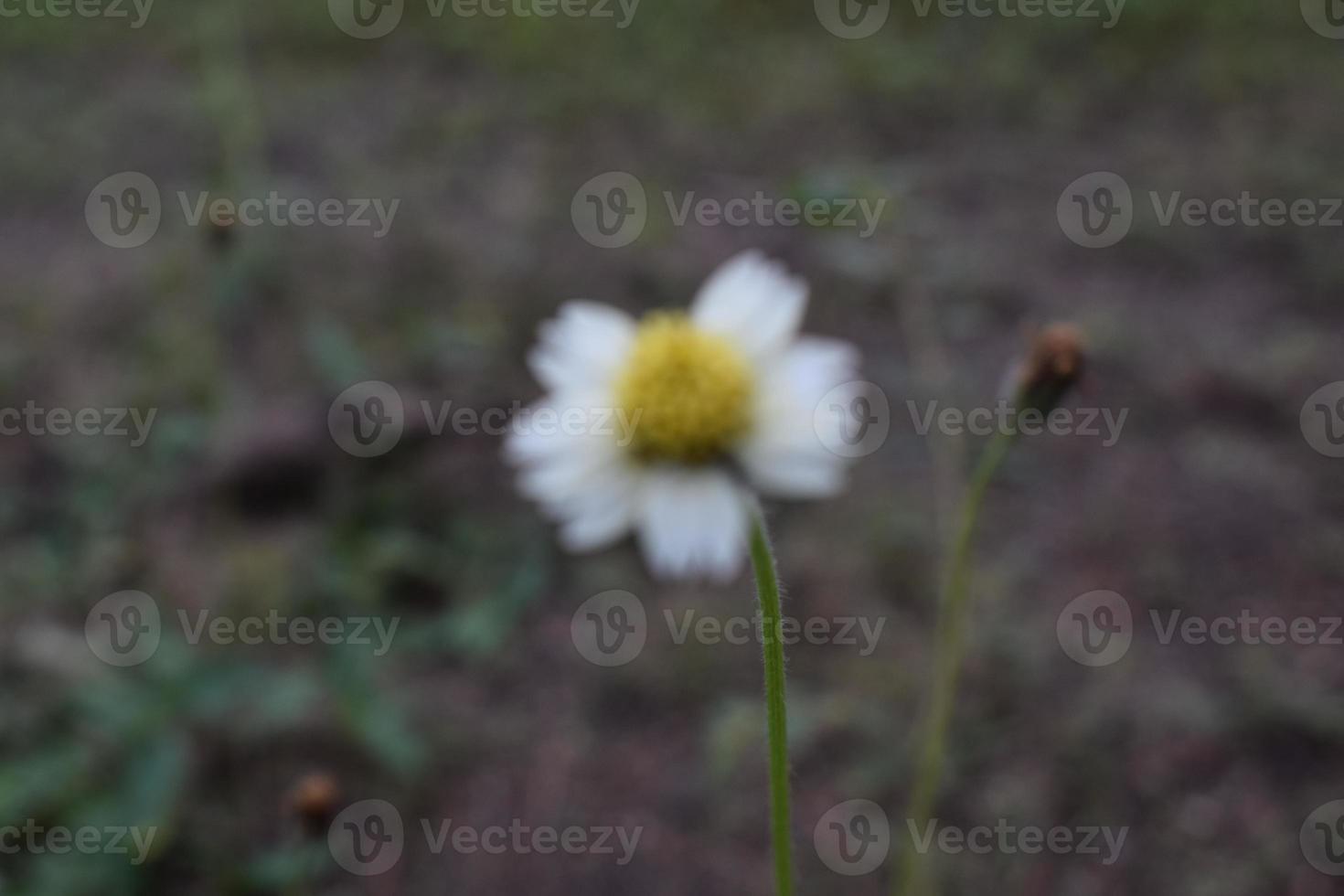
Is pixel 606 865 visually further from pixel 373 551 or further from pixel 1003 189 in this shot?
pixel 1003 189

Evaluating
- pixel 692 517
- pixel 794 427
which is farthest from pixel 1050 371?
pixel 692 517

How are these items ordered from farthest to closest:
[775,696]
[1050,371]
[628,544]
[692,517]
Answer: [628,544]
[1050,371]
[692,517]
[775,696]

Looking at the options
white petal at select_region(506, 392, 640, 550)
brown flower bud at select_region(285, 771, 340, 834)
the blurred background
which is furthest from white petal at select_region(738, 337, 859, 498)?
brown flower bud at select_region(285, 771, 340, 834)

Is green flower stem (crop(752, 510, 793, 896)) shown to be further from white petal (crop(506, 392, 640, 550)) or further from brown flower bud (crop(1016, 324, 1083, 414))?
brown flower bud (crop(1016, 324, 1083, 414))

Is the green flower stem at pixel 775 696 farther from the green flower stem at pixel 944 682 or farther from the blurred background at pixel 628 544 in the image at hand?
the blurred background at pixel 628 544

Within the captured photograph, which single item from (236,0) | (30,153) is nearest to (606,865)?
Result: (30,153)

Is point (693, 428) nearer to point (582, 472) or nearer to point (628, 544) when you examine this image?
point (582, 472)

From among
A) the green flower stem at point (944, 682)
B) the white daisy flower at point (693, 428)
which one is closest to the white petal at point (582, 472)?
the white daisy flower at point (693, 428)

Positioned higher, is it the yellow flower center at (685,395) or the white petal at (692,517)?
the yellow flower center at (685,395)
